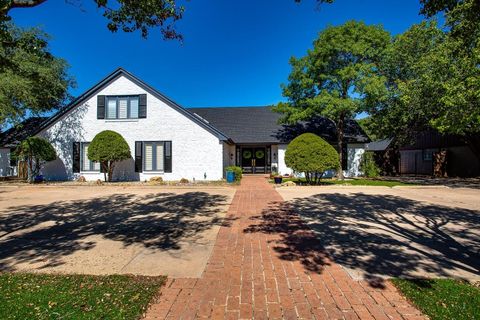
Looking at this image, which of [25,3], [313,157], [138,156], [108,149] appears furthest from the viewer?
[138,156]

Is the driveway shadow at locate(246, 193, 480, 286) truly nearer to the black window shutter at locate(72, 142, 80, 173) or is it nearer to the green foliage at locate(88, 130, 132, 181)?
the green foliage at locate(88, 130, 132, 181)

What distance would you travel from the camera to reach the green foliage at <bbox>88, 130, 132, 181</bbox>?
17.3 metres

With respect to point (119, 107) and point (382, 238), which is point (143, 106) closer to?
point (119, 107)

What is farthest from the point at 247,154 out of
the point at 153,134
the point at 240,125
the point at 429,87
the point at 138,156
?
the point at 429,87

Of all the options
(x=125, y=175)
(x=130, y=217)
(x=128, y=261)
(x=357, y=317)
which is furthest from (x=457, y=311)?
(x=125, y=175)

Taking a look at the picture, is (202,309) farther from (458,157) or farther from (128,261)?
(458,157)

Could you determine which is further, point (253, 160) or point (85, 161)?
point (253, 160)

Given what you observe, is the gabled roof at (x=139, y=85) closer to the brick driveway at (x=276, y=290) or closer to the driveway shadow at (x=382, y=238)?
the driveway shadow at (x=382, y=238)

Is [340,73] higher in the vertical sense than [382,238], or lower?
higher

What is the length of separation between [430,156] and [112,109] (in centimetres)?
3068

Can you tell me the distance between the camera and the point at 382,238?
6.01 m

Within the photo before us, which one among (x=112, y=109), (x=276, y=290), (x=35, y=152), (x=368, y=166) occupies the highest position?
(x=112, y=109)

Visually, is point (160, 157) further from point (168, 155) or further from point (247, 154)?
point (247, 154)

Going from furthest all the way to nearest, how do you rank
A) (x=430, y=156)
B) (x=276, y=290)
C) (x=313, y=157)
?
1. (x=430, y=156)
2. (x=313, y=157)
3. (x=276, y=290)
